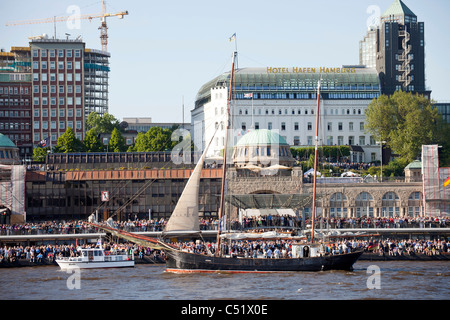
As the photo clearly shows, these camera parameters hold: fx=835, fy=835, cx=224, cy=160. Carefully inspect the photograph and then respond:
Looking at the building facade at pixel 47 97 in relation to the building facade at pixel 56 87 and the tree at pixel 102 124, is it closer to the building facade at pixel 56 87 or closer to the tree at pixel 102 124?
the building facade at pixel 56 87

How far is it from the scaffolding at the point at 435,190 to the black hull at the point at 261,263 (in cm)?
3897

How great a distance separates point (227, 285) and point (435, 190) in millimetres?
52795

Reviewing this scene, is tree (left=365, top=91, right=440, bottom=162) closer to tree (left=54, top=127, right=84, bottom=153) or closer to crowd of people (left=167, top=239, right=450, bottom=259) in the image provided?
tree (left=54, top=127, right=84, bottom=153)

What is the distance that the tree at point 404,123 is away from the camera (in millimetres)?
146000

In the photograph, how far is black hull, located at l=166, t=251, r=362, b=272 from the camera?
72000 mm

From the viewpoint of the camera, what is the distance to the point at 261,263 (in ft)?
237

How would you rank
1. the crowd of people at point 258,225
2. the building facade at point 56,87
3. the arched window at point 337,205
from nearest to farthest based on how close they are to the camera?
the crowd of people at point 258,225
the arched window at point 337,205
the building facade at point 56,87

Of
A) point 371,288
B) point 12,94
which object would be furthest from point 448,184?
point 12,94

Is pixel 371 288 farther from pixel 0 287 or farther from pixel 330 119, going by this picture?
pixel 330 119

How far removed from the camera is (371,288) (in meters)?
62.2

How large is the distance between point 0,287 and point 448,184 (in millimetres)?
62705

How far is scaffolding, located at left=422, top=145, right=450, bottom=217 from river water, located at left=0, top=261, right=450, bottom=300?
31.8m

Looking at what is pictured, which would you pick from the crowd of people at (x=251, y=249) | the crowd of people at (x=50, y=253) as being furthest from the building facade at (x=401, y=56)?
the crowd of people at (x=50, y=253)

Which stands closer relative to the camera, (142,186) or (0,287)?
(0,287)
